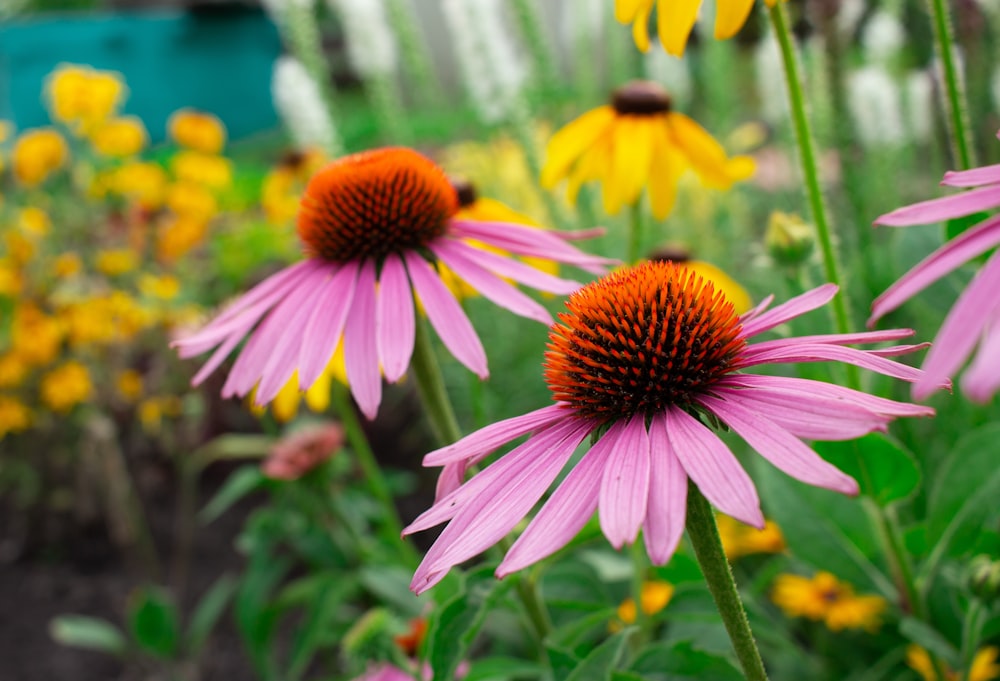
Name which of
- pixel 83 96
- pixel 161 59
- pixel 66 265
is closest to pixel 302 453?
pixel 66 265

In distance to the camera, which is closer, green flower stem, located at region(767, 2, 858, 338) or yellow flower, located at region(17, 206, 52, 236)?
green flower stem, located at region(767, 2, 858, 338)

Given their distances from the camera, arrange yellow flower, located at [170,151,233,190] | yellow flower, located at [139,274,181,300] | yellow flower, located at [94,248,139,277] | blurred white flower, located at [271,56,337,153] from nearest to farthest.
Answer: blurred white flower, located at [271,56,337,153] → yellow flower, located at [139,274,181,300] → yellow flower, located at [94,248,139,277] → yellow flower, located at [170,151,233,190]

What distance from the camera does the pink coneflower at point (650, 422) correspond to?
0.52 m

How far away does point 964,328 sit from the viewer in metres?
0.42

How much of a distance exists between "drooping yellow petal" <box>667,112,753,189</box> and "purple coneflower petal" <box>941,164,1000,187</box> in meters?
0.81

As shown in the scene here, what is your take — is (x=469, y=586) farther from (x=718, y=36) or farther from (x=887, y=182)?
(x=887, y=182)

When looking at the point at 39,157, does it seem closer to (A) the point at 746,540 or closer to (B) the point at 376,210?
(B) the point at 376,210

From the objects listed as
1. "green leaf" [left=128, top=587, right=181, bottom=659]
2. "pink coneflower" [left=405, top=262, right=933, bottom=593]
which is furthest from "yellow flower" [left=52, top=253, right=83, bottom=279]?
"pink coneflower" [left=405, top=262, right=933, bottom=593]

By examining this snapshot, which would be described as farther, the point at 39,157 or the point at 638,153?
the point at 39,157

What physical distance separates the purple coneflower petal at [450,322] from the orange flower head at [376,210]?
8 centimetres

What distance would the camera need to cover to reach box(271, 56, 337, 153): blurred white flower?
223 cm

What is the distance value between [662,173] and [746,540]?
657 mm

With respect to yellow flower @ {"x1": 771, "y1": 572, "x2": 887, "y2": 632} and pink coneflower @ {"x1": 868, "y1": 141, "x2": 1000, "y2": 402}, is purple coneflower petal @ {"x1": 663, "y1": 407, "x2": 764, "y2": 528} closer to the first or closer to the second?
pink coneflower @ {"x1": 868, "y1": 141, "x2": 1000, "y2": 402}

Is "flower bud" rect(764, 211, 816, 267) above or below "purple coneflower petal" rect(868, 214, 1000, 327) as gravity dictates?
below
